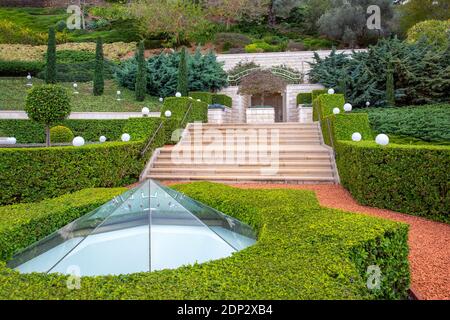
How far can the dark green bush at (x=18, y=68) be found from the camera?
17.6 meters

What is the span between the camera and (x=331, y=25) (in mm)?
24641

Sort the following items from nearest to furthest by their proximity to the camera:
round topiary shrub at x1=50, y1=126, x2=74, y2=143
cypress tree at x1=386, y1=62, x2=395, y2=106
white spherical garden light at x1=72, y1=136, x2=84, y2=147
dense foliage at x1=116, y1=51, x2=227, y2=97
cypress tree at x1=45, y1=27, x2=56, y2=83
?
1. white spherical garden light at x1=72, y1=136, x2=84, y2=147
2. round topiary shrub at x1=50, y1=126, x2=74, y2=143
3. cypress tree at x1=386, y1=62, x2=395, y2=106
4. cypress tree at x1=45, y1=27, x2=56, y2=83
5. dense foliage at x1=116, y1=51, x2=227, y2=97

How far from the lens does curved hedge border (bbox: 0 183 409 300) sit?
1955 millimetres

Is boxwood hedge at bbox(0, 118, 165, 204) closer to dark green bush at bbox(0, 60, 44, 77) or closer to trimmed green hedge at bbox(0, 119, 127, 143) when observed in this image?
trimmed green hedge at bbox(0, 119, 127, 143)

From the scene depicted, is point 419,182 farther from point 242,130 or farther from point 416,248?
point 242,130

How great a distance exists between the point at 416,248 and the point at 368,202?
2.00 metres

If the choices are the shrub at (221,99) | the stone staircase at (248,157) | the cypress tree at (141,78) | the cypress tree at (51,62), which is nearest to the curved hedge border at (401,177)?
the stone staircase at (248,157)

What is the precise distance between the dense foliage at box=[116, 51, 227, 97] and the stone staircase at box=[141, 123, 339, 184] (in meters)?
5.37

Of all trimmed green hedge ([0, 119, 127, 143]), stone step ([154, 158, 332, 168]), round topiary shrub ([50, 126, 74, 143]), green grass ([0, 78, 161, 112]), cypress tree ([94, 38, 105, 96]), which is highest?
Result: cypress tree ([94, 38, 105, 96])

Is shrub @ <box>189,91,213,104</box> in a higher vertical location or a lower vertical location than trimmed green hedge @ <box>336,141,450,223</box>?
higher

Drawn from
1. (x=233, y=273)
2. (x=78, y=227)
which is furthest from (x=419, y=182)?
(x=78, y=227)

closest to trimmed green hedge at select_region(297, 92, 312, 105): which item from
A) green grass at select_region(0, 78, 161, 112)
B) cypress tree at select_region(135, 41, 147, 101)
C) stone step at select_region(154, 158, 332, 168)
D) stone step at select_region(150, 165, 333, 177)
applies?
green grass at select_region(0, 78, 161, 112)

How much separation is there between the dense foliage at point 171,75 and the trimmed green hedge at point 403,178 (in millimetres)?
10851

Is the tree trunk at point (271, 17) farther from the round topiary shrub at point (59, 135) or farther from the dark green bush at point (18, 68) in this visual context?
the round topiary shrub at point (59, 135)
